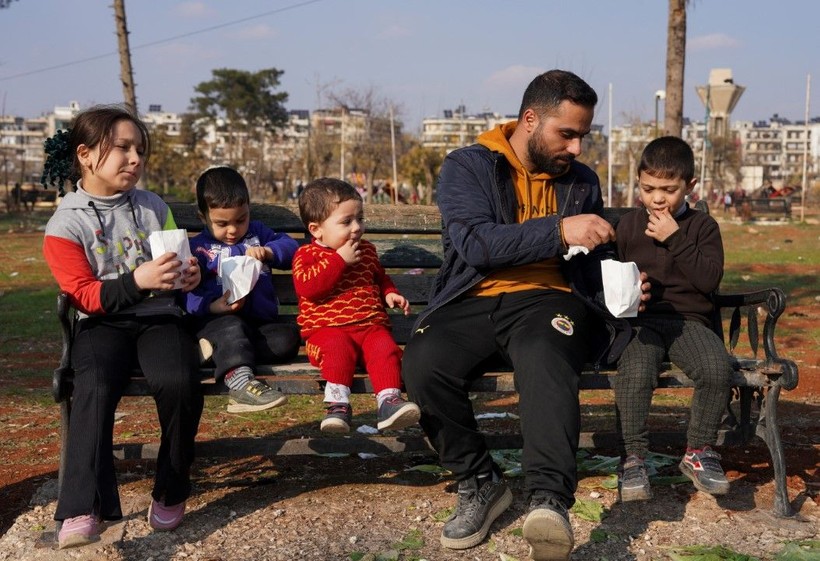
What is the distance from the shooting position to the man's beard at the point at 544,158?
12.9ft

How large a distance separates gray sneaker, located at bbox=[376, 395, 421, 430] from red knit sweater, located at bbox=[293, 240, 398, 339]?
0.51 metres

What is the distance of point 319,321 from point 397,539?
3.01 feet

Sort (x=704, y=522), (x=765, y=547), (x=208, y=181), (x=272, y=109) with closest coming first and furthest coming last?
1. (x=765, y=547)
2. (x=704, y=522)
3. (x=208, y=181)
4. (x=272, y=109)

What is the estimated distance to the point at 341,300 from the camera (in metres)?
4.07

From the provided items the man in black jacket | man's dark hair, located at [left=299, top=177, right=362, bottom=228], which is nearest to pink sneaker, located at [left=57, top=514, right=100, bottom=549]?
the man in black jacket

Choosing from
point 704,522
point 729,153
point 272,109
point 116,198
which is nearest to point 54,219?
point 116,198

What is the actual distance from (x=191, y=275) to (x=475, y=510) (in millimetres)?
1389

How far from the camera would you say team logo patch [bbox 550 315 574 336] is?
3.66 m

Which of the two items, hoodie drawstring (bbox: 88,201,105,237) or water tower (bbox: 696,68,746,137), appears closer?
hoodie drawstring (bbox: 88,201,105,237)

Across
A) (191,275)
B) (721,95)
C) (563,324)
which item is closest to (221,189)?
(191,275)

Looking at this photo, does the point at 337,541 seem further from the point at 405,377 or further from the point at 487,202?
the point at 487,202

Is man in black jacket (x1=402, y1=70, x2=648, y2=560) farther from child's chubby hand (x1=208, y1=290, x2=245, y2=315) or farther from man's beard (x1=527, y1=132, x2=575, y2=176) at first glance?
child's chubby hand (x1=208, y1=290, x2=245, y2=315)

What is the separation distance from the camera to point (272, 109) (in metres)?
73.3

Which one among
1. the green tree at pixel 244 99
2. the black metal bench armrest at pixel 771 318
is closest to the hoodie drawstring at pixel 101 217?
the black metal bench armrest at pixel 771 318
